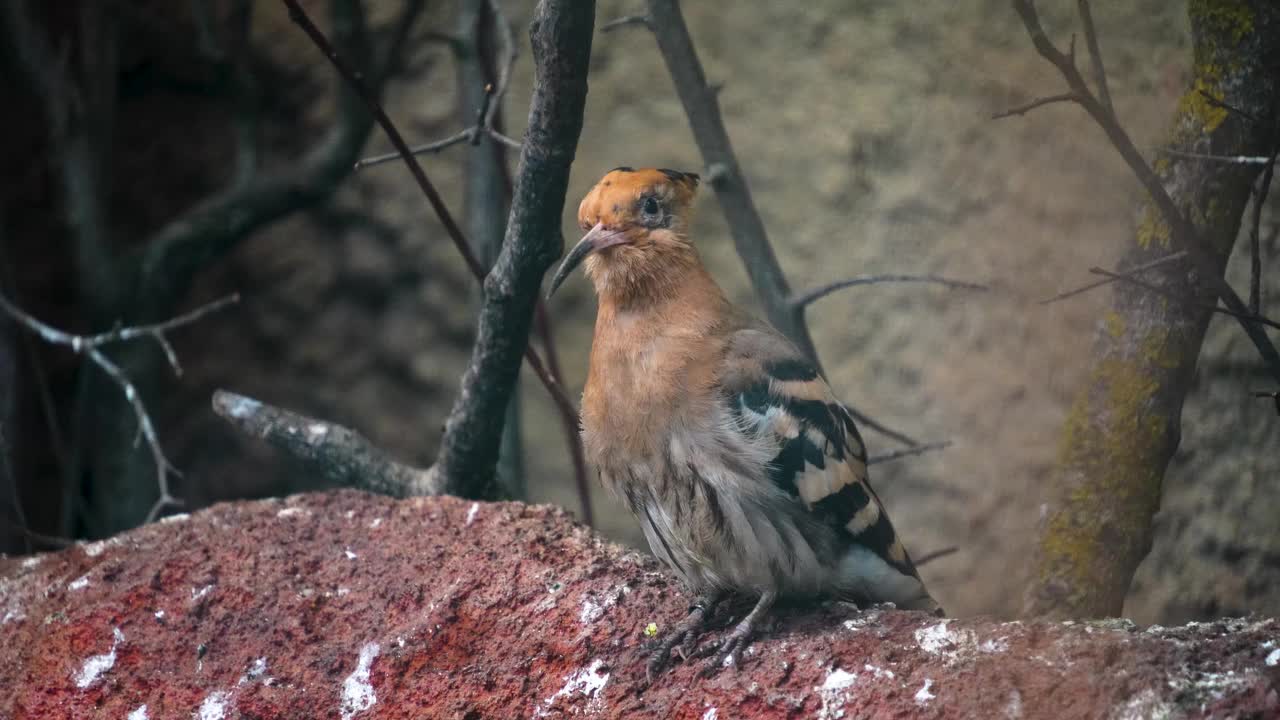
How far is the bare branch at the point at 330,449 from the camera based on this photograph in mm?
3307

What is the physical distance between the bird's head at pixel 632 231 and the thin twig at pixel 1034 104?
885 mm

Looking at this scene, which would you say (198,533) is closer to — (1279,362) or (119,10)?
(1279,362)

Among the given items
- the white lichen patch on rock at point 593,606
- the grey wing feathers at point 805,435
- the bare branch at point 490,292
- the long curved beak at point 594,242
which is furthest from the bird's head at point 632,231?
the white lichen patch on rock at point 593,606

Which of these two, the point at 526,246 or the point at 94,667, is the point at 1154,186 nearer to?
the point at 526,246

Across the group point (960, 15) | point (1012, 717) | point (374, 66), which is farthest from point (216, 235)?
point (1012, 717)

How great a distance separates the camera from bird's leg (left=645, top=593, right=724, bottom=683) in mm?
2404

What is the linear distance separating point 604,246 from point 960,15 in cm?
92

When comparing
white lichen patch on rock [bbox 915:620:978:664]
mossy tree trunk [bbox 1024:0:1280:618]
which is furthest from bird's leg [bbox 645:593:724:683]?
mossy tree trunk [bbox 1024:0:1280:618]

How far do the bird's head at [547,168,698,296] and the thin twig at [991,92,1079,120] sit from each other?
2.90ft

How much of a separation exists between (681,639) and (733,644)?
0.10 meters

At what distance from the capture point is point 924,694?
2.10m

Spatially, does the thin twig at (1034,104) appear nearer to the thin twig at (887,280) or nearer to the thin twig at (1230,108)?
the thin twig at (1230,108)

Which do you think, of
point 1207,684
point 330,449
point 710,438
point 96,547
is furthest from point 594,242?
point 1207,684

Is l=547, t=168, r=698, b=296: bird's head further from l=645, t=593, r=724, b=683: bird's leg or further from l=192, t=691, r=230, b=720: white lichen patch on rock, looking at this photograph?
l=192, t=691, r=230, b=720: white lichen patch on rock
